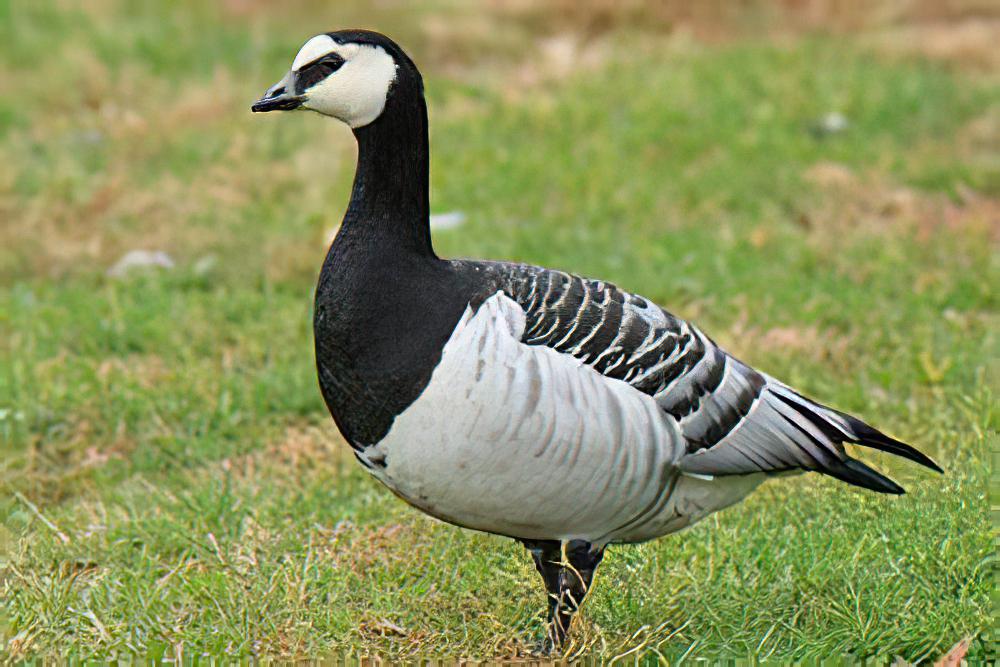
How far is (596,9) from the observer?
543 inches

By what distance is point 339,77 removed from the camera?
13.0 feet

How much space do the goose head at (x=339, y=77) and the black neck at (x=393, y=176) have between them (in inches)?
2.5

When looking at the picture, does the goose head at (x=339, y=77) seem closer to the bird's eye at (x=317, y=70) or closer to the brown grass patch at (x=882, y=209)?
the bird's eye at (x=317, y=70)

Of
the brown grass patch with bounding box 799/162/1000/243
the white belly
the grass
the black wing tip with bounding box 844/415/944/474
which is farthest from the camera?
the brown grass patch with bounding box 799/162/1000/243

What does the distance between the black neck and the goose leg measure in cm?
109

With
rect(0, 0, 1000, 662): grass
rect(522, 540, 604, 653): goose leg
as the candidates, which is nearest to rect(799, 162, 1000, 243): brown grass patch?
rect(0, 0, 1000, 662): grass

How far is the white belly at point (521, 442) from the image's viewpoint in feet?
12.6

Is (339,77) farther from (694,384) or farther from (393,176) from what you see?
(694,384)

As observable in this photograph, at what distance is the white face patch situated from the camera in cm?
396

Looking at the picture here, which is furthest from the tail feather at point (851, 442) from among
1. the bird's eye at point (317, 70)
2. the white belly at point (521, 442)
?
the bird's eye at point (317, 70)

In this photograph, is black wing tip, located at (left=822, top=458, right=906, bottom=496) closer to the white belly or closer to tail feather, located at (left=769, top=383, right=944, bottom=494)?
tail feather, located at (left=769, top=383, right=944, bottom=494)

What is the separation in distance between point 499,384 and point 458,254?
184 inches

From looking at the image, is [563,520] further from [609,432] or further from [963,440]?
[963,440]

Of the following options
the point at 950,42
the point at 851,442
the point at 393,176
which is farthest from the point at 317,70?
the point at 950,42
